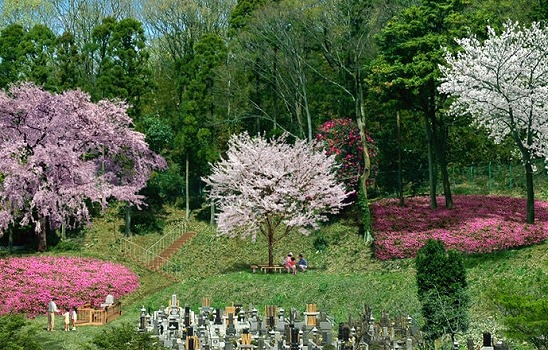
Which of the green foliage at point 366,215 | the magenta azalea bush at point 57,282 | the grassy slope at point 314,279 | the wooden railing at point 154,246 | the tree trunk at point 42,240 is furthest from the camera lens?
the wooden railing at point 154,246

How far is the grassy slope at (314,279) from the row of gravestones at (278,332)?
6.44 ft

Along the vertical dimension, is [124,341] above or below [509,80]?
below

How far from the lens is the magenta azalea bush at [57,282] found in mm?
32312

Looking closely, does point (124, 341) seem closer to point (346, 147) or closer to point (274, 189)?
point (274, 189)

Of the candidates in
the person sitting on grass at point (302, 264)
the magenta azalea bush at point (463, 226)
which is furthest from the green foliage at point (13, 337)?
the magenta azalea bush at point (463, 226)

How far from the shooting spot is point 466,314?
22188mm

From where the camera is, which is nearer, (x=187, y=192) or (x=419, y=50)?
(x=419, y=50)

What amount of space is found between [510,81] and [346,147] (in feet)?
40.0

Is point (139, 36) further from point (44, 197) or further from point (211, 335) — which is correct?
point (211, 335)

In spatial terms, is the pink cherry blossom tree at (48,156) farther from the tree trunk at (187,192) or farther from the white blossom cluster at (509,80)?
the white blossom cluster at (509,80)

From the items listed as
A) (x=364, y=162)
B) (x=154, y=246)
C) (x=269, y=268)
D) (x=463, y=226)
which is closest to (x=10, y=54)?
(x=154, y=246)

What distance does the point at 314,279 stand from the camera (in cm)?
3266

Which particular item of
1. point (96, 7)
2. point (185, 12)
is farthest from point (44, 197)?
point (96, 7)

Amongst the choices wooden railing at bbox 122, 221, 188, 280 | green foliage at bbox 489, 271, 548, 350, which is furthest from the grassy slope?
green foliage at bbox 489, 271, 548, 350
